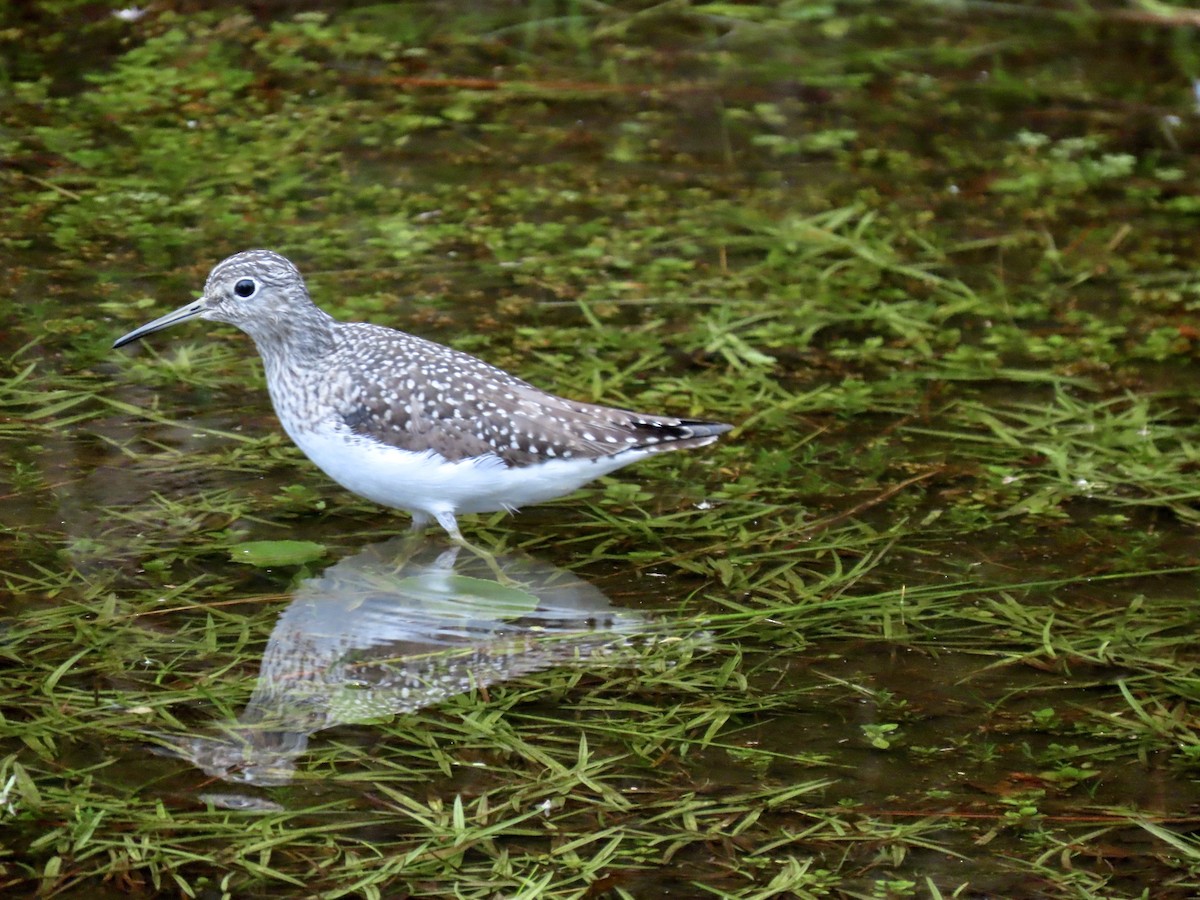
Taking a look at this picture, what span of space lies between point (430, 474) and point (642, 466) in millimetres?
1350

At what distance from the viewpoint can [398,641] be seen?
5895 mm

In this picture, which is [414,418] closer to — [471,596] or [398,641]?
[471,596]

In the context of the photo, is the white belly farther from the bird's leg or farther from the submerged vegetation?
the submerged vegetation

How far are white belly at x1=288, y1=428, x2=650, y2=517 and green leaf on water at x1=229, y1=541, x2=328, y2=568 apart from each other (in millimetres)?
292

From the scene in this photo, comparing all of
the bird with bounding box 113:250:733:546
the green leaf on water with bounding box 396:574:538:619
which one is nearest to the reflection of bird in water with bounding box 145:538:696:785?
the green leaf on water with bounding box 396:574:538:619

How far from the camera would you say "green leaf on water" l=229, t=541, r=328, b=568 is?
20.3 feet

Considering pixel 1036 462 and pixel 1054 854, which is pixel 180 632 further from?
pixel 1036 462

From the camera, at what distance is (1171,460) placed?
7195mm

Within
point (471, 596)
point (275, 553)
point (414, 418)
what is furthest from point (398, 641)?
point (414, 418)

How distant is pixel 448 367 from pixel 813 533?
5.39 feet

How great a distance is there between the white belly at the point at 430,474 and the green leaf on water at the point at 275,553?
0.96 ft

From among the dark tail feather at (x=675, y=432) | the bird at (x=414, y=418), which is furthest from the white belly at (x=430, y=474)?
the dark tail feather at (x=675, y=432)

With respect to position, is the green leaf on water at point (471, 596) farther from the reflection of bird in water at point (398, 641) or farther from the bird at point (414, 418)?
the bird at point (414, 418)

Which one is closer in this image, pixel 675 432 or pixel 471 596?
pixel 471 596
